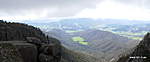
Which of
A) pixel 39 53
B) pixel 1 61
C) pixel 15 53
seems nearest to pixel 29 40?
pixel 39 53

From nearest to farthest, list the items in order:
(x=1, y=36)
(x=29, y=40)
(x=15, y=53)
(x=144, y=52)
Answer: (x=15, y=53) → (x=29, y=40) → (x=144, y=52) → (x=1, y=36)

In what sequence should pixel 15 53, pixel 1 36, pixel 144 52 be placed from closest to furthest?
pixel 15 53, pixel 144 52, pixel 1 36

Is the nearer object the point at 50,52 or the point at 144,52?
the point at 50,52

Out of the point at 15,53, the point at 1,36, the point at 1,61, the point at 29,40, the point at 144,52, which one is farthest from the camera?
the point at 1,36

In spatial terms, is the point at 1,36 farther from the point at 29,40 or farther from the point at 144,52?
the point at 144,52

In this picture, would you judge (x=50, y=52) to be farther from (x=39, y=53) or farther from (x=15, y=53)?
(x=15, y=53)

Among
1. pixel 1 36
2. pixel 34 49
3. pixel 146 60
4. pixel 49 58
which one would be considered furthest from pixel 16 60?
pixel 1 36

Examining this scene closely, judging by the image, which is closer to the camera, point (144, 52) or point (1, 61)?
point (1, 61)

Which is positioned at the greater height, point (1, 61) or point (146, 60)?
point (1, 61)

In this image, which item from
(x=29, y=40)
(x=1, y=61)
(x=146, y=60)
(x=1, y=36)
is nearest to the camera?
(x=1, y=61)
